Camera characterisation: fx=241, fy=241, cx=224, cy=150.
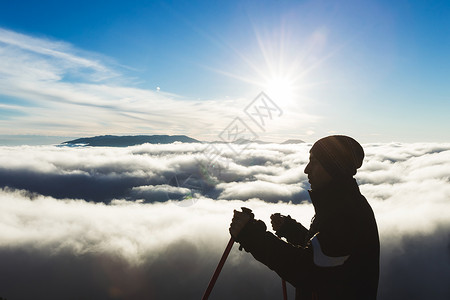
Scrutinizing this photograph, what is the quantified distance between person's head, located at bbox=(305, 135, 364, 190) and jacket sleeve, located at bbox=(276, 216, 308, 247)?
1.31 metres

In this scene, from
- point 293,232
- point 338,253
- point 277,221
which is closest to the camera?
point 338,253

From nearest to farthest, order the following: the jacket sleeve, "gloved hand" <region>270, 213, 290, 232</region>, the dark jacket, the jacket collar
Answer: the dark jacket
the jacket collar
the jacket sleeve
"gloved hand" <region>270, 213, 290, 232</region>

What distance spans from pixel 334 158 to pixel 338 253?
2.48 ft

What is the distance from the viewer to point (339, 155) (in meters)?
2.04

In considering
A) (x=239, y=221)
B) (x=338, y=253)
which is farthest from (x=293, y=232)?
(x=338, y=253)

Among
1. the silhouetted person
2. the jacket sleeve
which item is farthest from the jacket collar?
the jacket sleeve

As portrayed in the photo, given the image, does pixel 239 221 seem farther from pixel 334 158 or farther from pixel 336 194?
pixel 334 158

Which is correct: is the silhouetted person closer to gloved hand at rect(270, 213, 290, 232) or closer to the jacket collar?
the jacket collar

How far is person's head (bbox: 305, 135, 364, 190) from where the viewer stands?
203 cm

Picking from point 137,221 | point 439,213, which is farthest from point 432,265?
point 137,221

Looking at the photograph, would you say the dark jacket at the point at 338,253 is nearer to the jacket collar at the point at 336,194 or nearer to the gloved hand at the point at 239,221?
the jacket collar at the point at 336,194

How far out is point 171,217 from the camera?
170500 mm

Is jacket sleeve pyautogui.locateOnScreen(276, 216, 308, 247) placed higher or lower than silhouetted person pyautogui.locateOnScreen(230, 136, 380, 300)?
lower

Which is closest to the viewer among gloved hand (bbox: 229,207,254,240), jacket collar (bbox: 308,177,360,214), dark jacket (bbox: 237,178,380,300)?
dark jacket (bbox: 237,178,380,300)
